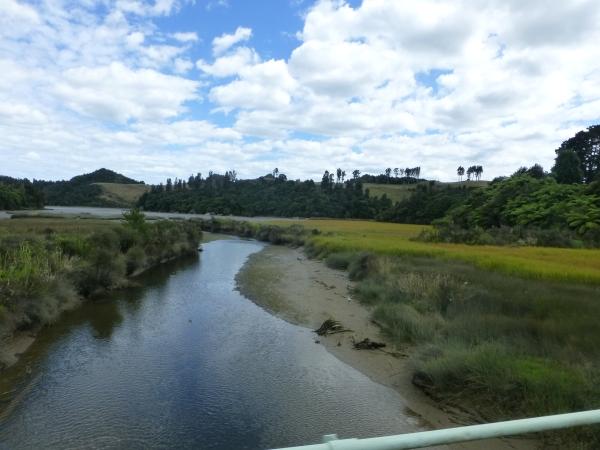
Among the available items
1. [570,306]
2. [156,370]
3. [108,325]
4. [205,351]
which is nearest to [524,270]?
[570,306]

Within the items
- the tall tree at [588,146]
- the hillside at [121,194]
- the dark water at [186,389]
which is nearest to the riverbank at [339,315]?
the dark water at [186,389]

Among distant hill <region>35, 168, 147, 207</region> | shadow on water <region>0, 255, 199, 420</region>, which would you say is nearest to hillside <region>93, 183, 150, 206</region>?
distant hill <region>35, 168, 147, 207</region>

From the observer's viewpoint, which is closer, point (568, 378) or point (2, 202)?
point (568, 378)

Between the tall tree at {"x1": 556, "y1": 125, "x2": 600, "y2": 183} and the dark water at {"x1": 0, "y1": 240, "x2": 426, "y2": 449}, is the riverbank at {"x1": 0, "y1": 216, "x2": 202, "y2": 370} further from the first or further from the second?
the tall tree at {"x1": 556, "y1": 125, "x2": 600, "y2": 183}

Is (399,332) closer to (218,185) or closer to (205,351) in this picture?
(205,351)

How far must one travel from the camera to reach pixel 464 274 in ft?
62.8

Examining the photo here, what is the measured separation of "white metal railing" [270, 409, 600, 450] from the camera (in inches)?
76.8

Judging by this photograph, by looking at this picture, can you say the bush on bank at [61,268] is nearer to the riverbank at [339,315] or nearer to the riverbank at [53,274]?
the riverbank at [53,274]

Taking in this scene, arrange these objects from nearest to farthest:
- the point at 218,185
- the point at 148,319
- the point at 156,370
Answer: the point at 156,370 → the point at 148,319 → the point at 218,185

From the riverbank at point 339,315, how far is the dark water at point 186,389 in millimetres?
521

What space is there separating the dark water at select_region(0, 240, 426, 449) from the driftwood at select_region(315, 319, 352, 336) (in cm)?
56

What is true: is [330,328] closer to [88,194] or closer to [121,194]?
[88,194]

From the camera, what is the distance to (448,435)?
6.79 ft

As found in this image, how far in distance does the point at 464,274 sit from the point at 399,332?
22.1ft
